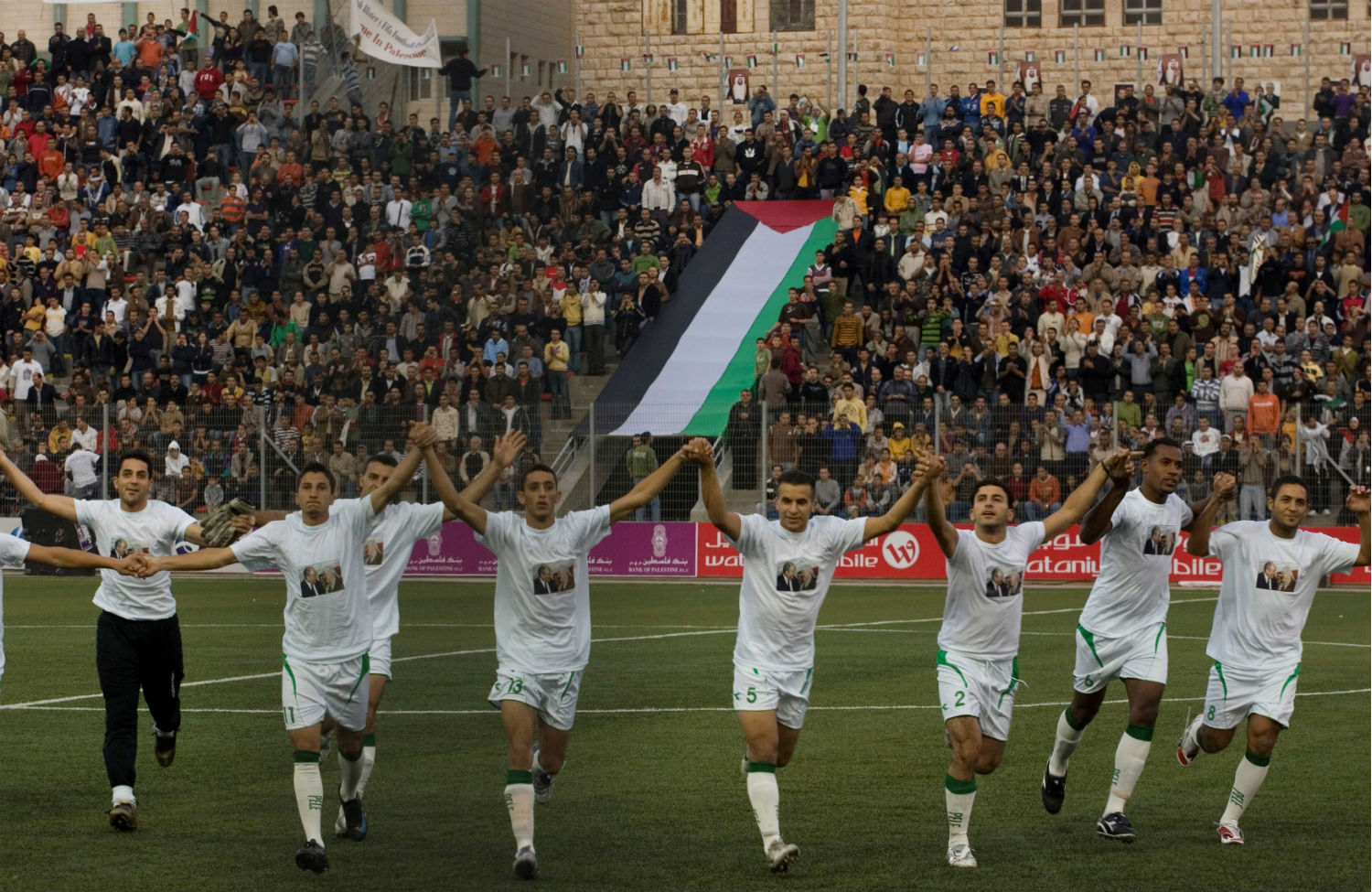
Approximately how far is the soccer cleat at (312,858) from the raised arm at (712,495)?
2.48 metres

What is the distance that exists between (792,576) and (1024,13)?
1745 inches

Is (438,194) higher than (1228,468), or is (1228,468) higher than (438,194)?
(438,194)

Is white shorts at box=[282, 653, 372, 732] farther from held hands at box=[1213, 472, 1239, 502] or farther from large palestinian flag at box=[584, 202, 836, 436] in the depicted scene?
large palestinian flag at box=[584, 202, 836, 436]

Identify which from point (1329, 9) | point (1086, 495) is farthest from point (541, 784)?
point (1329, 9)

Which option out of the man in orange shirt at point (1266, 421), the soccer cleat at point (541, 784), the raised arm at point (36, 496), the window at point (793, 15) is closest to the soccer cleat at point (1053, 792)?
the soccer cleat at point (541, 784)

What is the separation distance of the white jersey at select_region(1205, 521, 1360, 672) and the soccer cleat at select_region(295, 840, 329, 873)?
479 cm

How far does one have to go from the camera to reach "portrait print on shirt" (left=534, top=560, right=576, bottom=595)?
33.9ft

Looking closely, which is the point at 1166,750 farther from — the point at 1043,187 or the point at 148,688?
the point at 1043,187

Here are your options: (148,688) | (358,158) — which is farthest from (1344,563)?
(358,158)

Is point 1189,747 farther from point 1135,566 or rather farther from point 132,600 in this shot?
point 132,600

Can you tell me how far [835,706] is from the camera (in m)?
16.6

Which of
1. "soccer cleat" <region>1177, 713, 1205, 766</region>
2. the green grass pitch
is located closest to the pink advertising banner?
Answer: the green grass pitch

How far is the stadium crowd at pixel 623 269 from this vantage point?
29.4 m

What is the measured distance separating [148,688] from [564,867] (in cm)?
314
